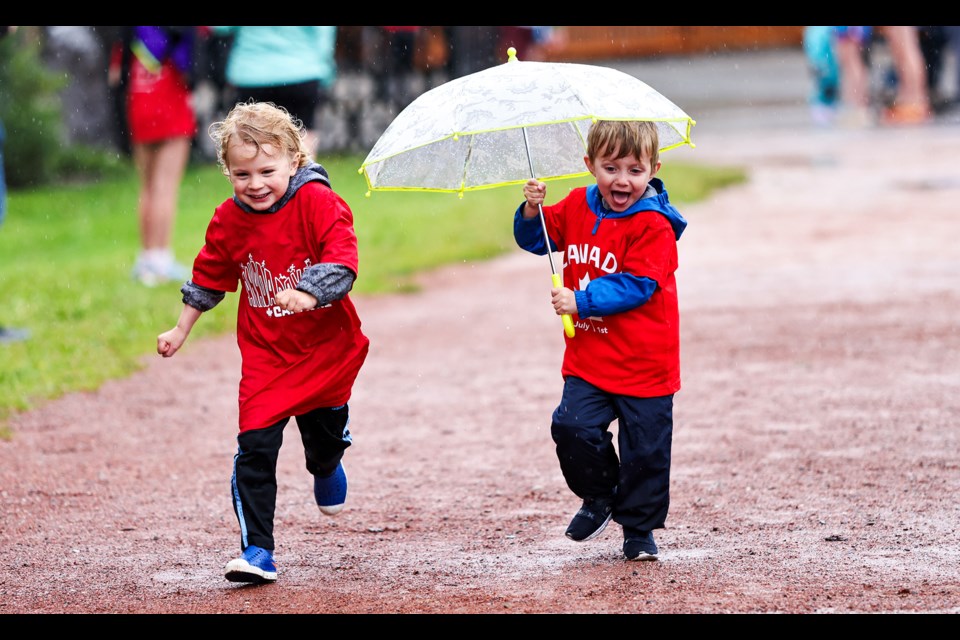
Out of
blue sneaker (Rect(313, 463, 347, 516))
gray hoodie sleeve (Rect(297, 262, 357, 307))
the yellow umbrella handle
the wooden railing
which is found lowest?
blue sneaker (Rect(313, 463, 347, 516))

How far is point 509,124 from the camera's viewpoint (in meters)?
4.32

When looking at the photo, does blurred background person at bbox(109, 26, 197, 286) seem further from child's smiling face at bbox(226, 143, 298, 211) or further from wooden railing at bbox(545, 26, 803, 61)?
wooden railing at bbox(545, 26, 803, 61)

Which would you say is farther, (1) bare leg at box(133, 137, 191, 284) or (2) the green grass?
(1) bare leg at box(133, 137, 191, 284)

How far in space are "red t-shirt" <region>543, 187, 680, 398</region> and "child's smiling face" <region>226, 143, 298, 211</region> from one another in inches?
36.5

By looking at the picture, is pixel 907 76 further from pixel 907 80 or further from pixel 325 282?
pixel 325 282

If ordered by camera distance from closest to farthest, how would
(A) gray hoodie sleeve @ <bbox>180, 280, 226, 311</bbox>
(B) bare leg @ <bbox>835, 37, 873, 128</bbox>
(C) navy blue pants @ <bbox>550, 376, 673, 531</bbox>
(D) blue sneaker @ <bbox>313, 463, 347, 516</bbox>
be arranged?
(C) navy blue pants @ <bbox>550, 376, 673, 531</bbox>, (A) gray hoodie sleeve @ <bbox>180, 280, 226, 311</bbox>, (D) blue sneaker @ <bbox>313, 463, 347, 516</bbox>, (B) bare leg @ <bbox>835, 37, 873, 128</bbox>

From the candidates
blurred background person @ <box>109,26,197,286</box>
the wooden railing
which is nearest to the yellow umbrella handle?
blurred background person @ <box>109,26,197,286</box>

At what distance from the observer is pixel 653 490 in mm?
4551

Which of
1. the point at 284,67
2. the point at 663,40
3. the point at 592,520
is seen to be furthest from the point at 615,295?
the point at 663,40

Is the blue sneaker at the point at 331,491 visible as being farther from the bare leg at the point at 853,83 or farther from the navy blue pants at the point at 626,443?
the bare leg at the point at 853,83

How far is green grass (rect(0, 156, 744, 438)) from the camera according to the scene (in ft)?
27.5

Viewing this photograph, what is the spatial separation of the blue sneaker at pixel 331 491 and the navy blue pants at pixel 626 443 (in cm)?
83
